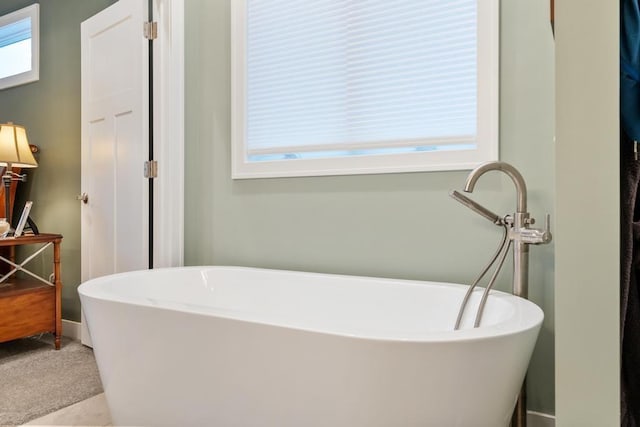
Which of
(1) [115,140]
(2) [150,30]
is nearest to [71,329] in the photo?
(1) [115,140]

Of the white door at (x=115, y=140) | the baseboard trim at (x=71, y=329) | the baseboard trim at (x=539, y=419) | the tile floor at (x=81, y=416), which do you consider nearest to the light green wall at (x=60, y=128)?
the baseboard trim at (x=71, y=329)

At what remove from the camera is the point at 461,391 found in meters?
1.06

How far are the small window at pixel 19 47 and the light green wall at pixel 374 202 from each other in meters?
1.62

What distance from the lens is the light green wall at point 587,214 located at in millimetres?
826

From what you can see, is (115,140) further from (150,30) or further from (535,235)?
(535,235)

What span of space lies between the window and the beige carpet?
133 cm

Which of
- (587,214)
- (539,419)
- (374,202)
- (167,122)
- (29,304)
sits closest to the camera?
(587,214)

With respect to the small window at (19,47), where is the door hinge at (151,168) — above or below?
→ below

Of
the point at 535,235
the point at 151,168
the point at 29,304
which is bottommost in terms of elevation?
the point at 29,304

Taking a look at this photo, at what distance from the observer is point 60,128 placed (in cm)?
321

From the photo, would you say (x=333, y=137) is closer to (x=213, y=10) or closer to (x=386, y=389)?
(x=213, y=10)

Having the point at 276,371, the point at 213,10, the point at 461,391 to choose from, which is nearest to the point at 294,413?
the point at 276,371

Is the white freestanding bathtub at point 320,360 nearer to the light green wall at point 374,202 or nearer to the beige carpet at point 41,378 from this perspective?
the light green wall at point 374,202

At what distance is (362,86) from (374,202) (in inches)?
22.4
